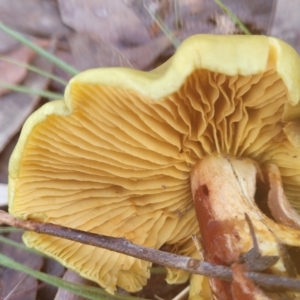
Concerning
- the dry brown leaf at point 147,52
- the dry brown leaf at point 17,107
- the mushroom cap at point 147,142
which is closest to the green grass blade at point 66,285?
the mushroom cap at point 147,142

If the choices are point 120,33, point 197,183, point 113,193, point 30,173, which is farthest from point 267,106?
point 120,33


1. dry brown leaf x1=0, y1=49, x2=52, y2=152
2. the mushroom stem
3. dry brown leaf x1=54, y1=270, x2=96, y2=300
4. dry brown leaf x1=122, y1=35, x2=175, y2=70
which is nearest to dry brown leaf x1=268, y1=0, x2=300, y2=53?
dry brown leaf x1=122, y1=35, x2=175, y2=70

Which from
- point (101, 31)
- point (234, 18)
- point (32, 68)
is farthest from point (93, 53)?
point (234, 18)

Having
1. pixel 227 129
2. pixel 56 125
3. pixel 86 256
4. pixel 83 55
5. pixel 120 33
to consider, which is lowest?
pixel 86 256

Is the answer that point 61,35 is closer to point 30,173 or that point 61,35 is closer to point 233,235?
point 30,173

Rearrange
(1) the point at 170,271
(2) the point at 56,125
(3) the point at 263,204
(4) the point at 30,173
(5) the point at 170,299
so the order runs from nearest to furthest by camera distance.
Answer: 1. (2) the point at 56,125
2. (4) the point at 30,173
3. (3) the point at 263,204
4. (1) the point at 170,271
5. (5) the point at 170,299

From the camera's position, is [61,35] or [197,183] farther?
[61,35]

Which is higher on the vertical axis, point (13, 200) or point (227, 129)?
point (227, 129)

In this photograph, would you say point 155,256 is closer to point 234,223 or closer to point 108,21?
point 234,223
